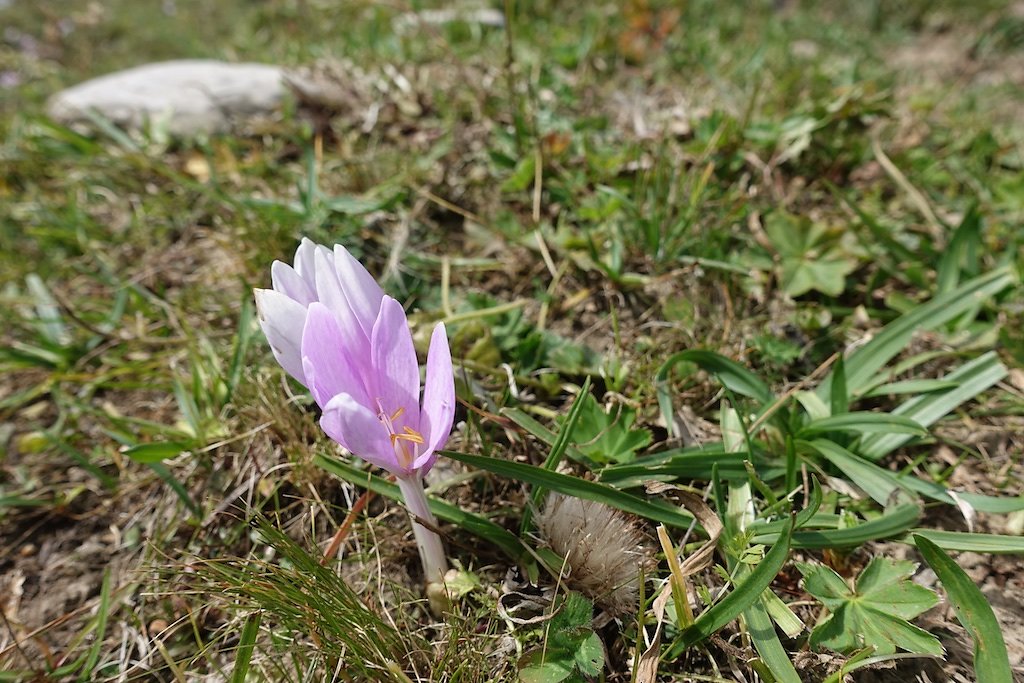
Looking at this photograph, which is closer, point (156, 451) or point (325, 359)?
point (325, 359)

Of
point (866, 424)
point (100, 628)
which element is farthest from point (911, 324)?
point (100, 628)

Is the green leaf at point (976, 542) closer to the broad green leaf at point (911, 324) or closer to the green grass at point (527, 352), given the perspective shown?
the green grass at point (527, 352)

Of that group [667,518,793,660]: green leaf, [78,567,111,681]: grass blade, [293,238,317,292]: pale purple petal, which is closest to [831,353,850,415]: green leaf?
[667,518,793,660]: green leaf

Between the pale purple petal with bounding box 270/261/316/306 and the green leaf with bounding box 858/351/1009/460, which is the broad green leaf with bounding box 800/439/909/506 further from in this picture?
the pale purple petal with bounding box 270/261/316/306

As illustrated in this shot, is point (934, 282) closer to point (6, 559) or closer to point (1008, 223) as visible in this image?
point (1008, 223)

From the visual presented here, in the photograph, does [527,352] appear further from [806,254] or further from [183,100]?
[183,100]

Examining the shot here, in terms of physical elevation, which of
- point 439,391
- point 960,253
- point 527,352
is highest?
point 439,391

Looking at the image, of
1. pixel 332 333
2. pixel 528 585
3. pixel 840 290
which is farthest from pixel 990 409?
pixel 332 333
